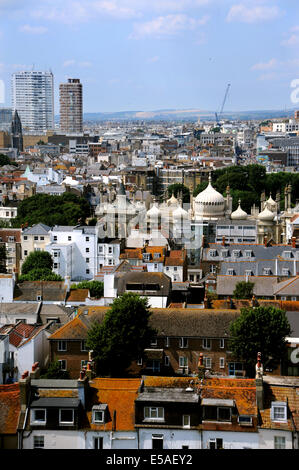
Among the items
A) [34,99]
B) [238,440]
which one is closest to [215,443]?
[238,440]

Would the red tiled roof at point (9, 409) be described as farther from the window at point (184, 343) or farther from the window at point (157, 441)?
the window at point (184, 343)

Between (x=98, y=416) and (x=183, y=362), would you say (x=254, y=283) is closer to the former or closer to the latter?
(x=183, y=362)

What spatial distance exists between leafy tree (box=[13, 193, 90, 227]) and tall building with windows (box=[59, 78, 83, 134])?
282ft

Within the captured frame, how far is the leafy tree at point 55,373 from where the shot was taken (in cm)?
1585

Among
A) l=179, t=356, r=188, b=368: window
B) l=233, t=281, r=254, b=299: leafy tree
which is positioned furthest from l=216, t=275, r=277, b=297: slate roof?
l=179, t=356, r=188, b=368: window

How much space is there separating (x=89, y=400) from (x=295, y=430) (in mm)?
2915

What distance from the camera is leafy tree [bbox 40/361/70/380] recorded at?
15.8 meters

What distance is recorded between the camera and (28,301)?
2178 cm

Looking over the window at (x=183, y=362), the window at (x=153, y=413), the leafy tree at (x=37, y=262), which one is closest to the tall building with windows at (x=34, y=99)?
the leafy tree at (x=37, y=262)

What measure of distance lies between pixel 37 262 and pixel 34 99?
88385 millimetres

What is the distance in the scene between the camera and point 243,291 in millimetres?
21656

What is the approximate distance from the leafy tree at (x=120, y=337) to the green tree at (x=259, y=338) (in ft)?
5.59

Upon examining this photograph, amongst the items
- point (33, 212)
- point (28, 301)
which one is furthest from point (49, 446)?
point (33, 212)

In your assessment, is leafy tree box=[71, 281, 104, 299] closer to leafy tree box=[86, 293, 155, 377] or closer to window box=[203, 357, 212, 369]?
leafy tree box=[86, 293, 155, 377]
